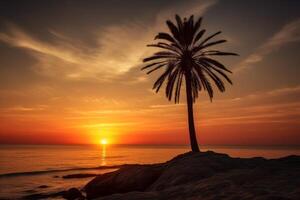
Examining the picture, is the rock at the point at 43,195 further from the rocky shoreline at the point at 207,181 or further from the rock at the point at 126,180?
the rock at the point at 126,180

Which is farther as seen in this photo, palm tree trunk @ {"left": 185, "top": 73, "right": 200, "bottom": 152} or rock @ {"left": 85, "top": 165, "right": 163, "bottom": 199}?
palm tree trunk @ {"left": 185, "top": 73, "right": 200, "bottom": 152}

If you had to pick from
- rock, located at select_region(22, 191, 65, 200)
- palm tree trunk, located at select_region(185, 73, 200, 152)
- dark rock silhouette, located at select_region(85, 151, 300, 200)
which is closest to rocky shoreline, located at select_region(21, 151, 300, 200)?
dark rock silhouette, located at select_region(85, 151, 300, 200)

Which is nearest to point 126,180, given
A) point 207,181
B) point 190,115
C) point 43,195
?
point 207,181

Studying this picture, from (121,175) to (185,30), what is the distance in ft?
45.7

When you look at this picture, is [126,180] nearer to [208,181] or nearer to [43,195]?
[208,181]

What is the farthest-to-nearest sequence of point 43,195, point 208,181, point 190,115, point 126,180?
point 43,195
point 190,115
point 126,180
point 208,181

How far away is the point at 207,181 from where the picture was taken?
34.0 feet

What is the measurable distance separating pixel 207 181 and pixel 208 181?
0.05 meters

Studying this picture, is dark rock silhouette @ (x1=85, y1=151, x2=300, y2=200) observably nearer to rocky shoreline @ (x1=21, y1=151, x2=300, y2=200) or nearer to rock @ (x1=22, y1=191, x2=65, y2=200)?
rocky shoreline @ (x1=21, y1=151, x2=300, y2=200)

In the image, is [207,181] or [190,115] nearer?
[207,181]

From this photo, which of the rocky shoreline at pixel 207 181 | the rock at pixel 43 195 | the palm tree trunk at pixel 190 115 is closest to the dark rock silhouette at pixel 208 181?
the rocky shoreline at pixel 207 181

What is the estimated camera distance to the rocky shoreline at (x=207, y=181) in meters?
8.08

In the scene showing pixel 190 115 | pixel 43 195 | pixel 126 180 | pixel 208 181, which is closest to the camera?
pixel 208 181

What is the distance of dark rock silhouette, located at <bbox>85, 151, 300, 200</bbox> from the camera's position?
26.6 ft
